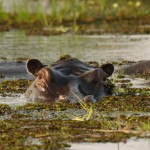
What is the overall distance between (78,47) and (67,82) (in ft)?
21.9

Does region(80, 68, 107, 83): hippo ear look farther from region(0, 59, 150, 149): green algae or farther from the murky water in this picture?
the murky water

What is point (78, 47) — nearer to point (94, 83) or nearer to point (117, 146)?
point (94, 83)

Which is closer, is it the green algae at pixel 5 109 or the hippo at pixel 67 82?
the green algae at pixel 5 109

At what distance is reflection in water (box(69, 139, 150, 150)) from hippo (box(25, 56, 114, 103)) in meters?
1.93

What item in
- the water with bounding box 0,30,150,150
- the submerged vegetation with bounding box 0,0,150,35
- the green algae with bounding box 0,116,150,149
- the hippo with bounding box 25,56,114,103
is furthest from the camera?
the submerged vegetation with bounding box 0,0,150,35

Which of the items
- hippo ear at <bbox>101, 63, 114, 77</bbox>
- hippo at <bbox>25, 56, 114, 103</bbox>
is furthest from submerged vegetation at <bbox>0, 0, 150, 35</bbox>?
hippo at <bbox>25, 56, 114, 103</bbox>

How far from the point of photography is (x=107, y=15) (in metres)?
20.4

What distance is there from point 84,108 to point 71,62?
4.76 feet

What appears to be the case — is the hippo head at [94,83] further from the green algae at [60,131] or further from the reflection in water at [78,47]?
the reflection in water at [78,47]

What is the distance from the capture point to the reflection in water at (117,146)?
232 inches

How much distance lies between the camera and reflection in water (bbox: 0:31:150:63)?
1366 centimetres

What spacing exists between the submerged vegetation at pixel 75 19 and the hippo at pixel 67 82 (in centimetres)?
931

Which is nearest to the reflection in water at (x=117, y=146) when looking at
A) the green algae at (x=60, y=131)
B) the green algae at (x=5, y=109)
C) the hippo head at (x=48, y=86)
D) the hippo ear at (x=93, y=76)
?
the green algae at (x=60, y=131)

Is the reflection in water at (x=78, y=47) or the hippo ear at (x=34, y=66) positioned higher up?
the reflection in water at (x=78, y=47)
